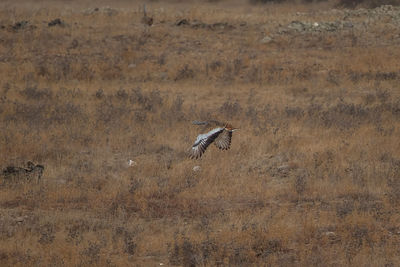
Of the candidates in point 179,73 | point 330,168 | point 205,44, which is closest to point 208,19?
point 205,44

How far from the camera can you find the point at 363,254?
630 centimetres

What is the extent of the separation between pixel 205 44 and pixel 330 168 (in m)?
11.7

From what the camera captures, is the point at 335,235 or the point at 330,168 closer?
the point at 335,235

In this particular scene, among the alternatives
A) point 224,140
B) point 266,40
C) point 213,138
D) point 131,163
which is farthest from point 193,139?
point 266,40

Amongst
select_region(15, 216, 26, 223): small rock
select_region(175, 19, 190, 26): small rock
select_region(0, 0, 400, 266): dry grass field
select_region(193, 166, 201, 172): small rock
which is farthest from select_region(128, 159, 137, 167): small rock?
select_region(175, 19, 190, 26): small rock

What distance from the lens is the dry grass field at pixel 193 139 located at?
22.1 ft

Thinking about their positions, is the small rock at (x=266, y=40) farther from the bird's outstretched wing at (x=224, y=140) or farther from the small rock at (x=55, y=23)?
the bird's outstretched wing at (x=224, y=140)

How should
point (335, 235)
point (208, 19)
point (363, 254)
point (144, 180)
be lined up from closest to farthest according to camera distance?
point (363, 254), point (335, 235), point (144, 180), point (208, 19)

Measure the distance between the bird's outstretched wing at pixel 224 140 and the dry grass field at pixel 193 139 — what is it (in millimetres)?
850

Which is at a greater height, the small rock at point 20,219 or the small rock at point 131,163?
the small rock at point 20,219

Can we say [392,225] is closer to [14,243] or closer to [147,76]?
[14,243]

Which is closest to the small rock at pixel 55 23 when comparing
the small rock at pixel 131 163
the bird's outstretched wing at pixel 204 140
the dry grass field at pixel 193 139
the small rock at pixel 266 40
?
the dry grass field at pixel 193 139

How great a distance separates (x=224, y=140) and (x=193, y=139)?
3.29m

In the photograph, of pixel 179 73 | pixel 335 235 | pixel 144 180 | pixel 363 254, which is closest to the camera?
pixel 363 254
